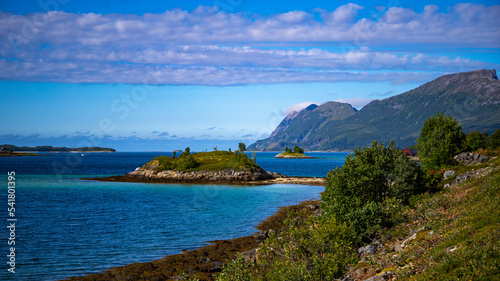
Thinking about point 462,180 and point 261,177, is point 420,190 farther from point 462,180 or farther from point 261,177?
point 261,177

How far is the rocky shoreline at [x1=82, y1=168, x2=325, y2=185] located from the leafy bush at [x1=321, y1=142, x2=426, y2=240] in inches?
2947

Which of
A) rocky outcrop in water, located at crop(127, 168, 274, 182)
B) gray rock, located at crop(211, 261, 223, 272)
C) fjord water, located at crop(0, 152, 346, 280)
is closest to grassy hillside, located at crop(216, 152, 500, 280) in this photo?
gray rock, located at crop(211, 261, 223, 272)

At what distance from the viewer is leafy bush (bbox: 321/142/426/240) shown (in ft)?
97.9

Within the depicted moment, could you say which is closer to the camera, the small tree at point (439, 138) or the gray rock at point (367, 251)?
the gray rock at point (367, 251)

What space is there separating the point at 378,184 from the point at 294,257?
17.0 metres

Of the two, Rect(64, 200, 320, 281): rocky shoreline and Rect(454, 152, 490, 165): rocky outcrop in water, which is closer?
Rect(64, 200, 320, 281): rocky shoreline

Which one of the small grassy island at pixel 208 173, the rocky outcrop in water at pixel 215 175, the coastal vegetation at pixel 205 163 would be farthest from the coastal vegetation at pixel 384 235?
the coastal vegetation at pixel 205 163

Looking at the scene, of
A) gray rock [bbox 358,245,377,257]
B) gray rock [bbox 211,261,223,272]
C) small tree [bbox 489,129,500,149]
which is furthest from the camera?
small tree [bbox 489,129,500,149]

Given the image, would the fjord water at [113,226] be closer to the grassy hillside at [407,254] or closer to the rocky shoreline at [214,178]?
the grassy hillside at [407,254]

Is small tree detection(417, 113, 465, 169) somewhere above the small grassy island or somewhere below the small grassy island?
above

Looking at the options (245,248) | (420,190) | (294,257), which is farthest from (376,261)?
(420,190)

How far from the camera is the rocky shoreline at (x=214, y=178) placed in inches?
4567

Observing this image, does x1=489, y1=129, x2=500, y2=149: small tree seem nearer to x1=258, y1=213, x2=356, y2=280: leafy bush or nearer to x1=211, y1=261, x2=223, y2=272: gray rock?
x1=211, y1=261, x2=223, y2=272: gray rock

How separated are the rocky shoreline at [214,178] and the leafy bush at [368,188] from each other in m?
74.9
